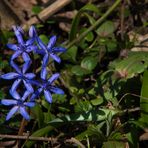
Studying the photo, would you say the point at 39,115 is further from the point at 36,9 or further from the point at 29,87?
the point at 36,9

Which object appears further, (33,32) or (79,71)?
(79,71)

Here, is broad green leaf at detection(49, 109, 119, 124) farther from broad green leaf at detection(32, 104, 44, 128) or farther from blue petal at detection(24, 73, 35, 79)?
blue petal at detection(24, 73, 35, 79)

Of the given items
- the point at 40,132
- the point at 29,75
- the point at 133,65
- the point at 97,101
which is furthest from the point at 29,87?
the point at 133,65

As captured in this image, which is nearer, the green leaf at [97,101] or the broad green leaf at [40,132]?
the broad green leaf at [40,132]

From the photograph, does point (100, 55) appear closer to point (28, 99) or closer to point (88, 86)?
point (88, 86)

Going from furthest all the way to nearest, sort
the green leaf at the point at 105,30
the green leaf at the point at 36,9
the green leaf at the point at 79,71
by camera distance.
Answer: the green leaf at the point at 36,9 → the green leaf at the point at 105,30 → the green leaf at the point at 79,71

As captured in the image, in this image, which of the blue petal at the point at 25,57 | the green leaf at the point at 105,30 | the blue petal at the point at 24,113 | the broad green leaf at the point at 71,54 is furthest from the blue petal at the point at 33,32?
the green leaf at the point at 105,30

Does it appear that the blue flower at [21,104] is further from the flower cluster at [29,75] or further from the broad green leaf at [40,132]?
the broad green leaf at [40,132]

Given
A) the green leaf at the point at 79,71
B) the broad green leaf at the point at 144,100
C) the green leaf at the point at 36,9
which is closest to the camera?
the broad green leaf at the point at 144,100

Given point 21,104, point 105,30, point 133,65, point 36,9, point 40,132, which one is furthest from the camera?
point 36,9
